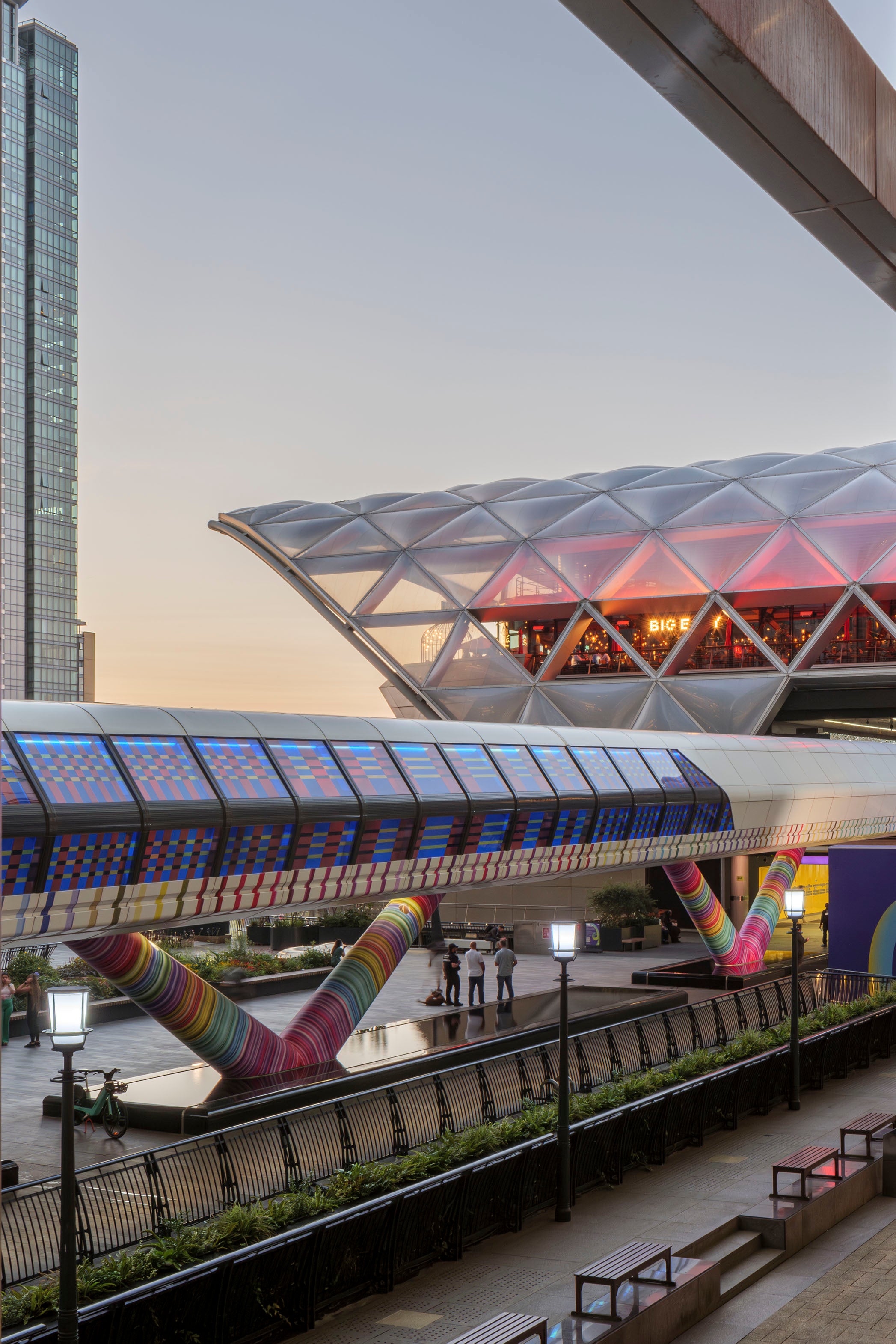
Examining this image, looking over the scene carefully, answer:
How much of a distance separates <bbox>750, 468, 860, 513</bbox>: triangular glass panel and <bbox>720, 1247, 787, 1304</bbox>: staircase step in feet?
125

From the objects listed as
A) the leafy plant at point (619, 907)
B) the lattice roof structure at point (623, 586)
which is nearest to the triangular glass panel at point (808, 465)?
the lattice roof structure at point (623, 586)

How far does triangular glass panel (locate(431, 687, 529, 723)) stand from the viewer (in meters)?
52.1

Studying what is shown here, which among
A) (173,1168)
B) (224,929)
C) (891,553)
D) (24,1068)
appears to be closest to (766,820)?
(891,553)

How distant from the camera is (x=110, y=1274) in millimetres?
11719

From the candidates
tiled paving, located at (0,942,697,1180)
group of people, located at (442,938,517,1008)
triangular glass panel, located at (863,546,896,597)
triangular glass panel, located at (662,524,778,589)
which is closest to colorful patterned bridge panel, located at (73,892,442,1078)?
tiled paving, located at (0,942,697,1180)

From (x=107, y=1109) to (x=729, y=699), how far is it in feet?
109

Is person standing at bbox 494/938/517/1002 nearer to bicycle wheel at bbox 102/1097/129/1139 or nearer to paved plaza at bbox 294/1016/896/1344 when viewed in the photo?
paved plaza at bbox 294/1016/896/1344

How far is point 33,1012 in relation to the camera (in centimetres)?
2733

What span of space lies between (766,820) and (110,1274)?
2534 cm

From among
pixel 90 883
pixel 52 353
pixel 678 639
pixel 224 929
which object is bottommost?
pixel 224 929

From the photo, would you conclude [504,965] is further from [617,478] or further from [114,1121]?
[617,478]

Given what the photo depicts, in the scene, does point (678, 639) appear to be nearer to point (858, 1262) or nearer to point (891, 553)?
point (891, 553)

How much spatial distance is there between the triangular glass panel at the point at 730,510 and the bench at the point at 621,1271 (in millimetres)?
39958

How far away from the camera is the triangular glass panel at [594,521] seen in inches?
2035
